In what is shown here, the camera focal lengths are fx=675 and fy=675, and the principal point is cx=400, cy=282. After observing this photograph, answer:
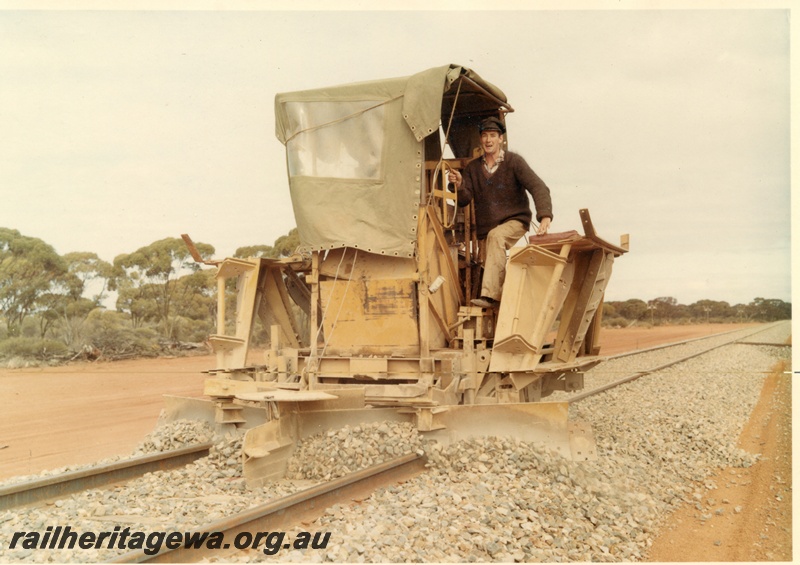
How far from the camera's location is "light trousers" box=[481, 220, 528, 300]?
25.6 feet

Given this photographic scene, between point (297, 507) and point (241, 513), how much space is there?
0.44m

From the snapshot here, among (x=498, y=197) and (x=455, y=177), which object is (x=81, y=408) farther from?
(x=498, y=197)

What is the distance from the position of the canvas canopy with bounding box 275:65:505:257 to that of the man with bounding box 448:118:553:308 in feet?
3.03

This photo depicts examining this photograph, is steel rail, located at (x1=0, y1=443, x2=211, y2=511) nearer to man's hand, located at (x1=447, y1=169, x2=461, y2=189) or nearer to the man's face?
man's hand, located at (x1=447, y1=169, x2=461, y2=189)

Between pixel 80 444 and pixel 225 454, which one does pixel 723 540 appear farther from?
pixel 80 444

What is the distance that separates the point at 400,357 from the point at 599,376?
11655 millimetres

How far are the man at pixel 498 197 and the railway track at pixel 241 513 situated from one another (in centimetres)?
246

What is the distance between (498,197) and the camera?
8.27 metres

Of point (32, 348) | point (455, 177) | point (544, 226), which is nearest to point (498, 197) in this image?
point (455, 177)

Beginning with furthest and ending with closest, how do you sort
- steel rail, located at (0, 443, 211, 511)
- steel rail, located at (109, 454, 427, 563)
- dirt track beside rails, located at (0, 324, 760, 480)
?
dirt track beside rails, located at (0, 324, 760, 480)
steel rail, located at (0, 443, 211, 511)
steel rail, located at (109, 454, 427, 563)

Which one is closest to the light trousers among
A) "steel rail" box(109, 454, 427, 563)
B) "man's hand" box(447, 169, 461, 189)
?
"man's hand" box(447, 169, 461, 189)

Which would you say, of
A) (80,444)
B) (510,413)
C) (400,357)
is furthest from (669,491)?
(80,444)

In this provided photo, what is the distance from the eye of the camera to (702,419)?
35.0 feet

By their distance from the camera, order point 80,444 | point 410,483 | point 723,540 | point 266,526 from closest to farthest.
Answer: point 266,526 < point 723,540 < point 410,483 < point 80,444
